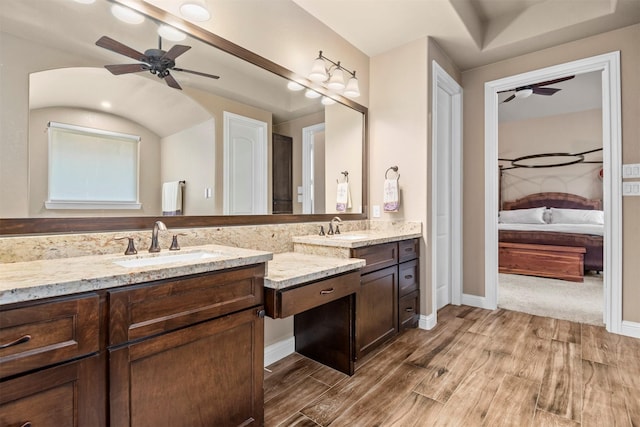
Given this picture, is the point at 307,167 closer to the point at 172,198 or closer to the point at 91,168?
the point at 172,198

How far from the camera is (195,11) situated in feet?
5.33

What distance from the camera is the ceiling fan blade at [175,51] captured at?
5.45ft

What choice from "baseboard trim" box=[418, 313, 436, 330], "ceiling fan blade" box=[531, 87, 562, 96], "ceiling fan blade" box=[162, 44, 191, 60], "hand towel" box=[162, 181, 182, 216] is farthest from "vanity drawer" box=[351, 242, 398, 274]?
"ceiling fan blade" box=[531, 87, 562, 96]

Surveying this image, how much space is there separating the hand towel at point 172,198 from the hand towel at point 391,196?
183cm

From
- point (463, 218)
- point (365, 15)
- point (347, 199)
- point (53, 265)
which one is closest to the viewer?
point (53, 265)

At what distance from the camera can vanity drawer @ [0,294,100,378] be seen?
32.5 inches

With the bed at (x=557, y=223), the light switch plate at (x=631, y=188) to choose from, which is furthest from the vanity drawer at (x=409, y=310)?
the bed at (x=557, y=223)

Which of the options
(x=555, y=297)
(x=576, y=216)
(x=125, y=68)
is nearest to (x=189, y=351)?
(x=125, y=68)

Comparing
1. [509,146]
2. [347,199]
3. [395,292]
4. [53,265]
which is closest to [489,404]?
[395,292]

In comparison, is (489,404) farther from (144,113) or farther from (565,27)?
(565,27)

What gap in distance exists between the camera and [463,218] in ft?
11.4

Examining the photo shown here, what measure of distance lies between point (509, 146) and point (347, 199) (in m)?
5.38

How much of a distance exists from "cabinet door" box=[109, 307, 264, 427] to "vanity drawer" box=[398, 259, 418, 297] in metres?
1.44

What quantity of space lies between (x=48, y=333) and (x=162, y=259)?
1.98 ft
